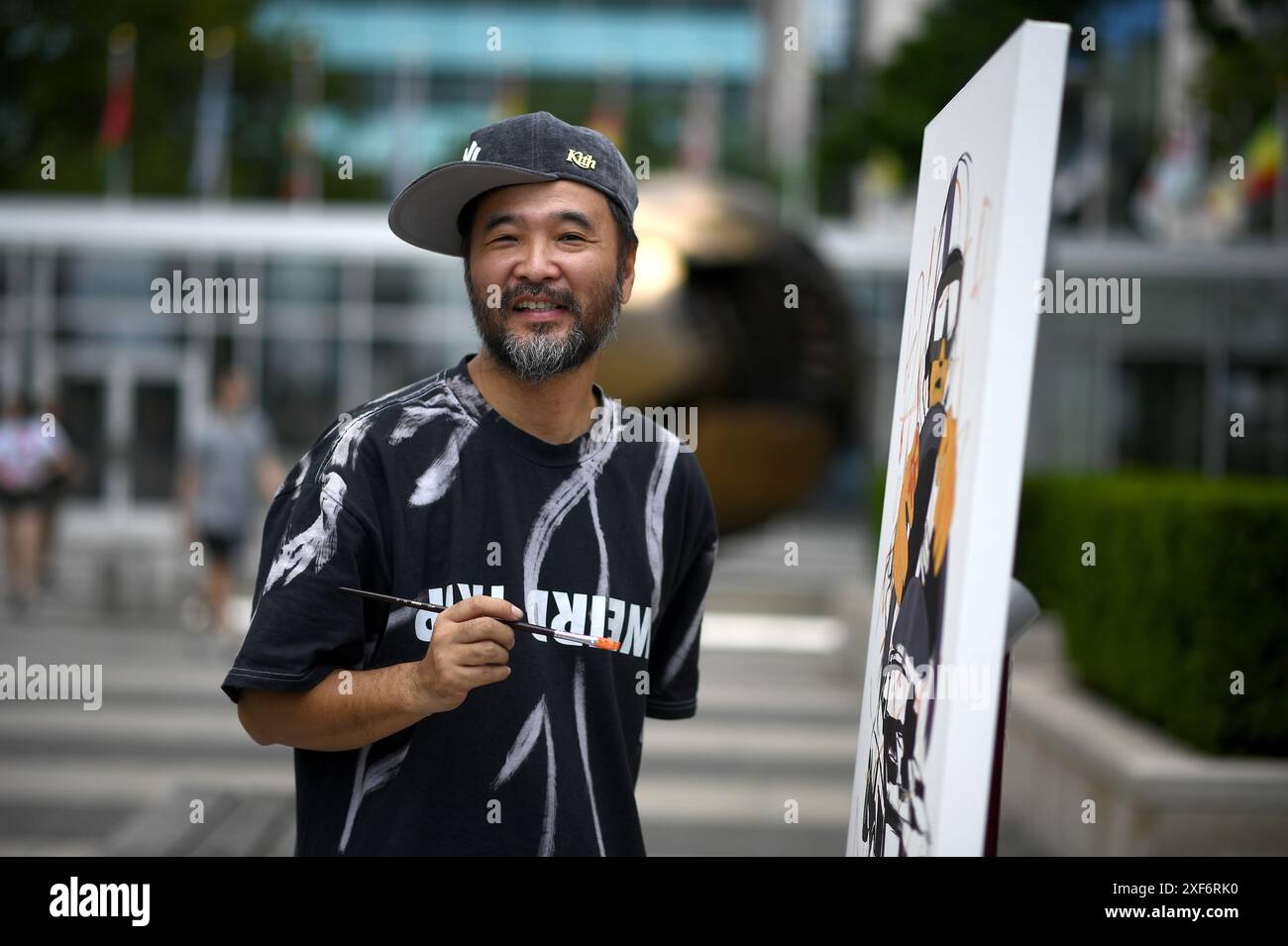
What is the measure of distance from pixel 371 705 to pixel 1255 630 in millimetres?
3941

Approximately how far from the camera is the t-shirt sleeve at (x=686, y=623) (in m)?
2.16

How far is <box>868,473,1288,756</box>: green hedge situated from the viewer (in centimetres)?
478

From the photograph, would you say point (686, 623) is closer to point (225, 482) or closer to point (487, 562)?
point (487, 562)


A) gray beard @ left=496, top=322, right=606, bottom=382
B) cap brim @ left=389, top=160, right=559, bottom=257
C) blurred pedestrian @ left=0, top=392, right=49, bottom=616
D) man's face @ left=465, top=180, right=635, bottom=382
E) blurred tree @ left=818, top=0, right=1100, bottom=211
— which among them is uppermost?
blurred tree @ left=818, top=0, right=1100, bottom=211

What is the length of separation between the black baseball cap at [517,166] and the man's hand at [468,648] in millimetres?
587

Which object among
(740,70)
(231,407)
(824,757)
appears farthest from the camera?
(740,70)

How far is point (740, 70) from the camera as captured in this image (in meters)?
32.2

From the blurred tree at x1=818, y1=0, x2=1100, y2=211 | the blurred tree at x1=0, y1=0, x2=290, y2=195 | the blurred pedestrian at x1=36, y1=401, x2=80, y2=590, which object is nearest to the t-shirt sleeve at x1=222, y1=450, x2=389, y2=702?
the blurred pedestrian at x1=36, y1=401, x2=80, y2=590

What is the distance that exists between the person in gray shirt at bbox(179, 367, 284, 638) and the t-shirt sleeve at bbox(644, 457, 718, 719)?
7.35 metres

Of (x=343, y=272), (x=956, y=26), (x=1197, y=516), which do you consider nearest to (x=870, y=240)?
(x=956, y=26)

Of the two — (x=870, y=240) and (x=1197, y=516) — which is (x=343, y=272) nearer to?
(x=870, y=240)

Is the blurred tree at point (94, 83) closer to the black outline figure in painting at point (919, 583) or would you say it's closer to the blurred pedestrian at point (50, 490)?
the blurred pedestrian at point (50, 490)

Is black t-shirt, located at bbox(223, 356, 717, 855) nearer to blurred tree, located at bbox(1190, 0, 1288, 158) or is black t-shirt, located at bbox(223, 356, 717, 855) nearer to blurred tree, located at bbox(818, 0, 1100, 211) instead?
blurred tree, located at bbox(1190, 0, 1288, 158)

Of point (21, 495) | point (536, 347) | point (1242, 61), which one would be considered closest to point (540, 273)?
point (536, 347)
